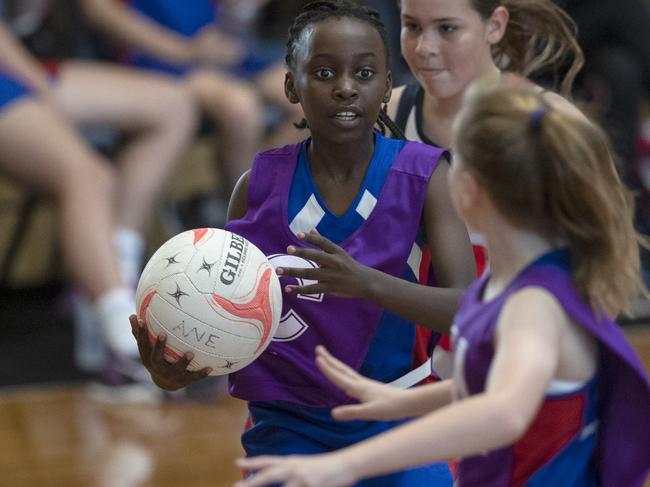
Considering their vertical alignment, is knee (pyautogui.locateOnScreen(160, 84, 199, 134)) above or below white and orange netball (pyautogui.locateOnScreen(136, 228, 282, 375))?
below

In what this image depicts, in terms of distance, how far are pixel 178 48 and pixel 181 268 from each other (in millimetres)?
2992

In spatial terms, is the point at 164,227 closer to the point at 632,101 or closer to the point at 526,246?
the point at 632,101

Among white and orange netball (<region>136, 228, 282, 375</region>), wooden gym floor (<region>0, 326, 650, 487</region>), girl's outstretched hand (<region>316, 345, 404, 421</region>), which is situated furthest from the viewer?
wooden gym floor (<region>0, 326, 650, 487</region>)

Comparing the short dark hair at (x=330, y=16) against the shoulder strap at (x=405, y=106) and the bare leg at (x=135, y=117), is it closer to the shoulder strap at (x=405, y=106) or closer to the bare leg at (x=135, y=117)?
the shoulder strap at (x=405, y=106)

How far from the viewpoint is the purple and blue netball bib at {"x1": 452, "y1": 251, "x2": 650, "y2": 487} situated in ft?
5.26

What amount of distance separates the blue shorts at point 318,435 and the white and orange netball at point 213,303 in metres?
0.19

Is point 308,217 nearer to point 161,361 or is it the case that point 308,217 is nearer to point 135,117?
point 161,361

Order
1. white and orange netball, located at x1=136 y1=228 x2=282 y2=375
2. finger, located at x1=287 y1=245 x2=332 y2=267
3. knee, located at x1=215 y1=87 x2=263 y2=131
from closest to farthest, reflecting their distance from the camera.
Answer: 1. finger, located at x1=287 y1=245 x2=332 y2=267
2. white and orange netball, located at x1=136 y1=228 x2=282 y2=375
3. knee, located at x1=215 y1=87 x2=263 y2=131

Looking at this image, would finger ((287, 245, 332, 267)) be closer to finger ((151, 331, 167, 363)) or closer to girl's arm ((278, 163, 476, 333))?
girl's arm ((278, 163, 476, 333))

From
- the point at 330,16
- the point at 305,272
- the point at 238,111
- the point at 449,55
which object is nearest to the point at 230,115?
the point at 238,111

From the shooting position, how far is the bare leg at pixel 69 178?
4125 mm

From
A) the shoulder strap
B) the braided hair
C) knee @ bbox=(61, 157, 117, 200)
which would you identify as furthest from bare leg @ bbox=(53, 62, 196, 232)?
the braided hair

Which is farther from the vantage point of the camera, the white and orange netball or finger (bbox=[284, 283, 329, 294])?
the white and orange netball

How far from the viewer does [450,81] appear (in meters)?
2.53
